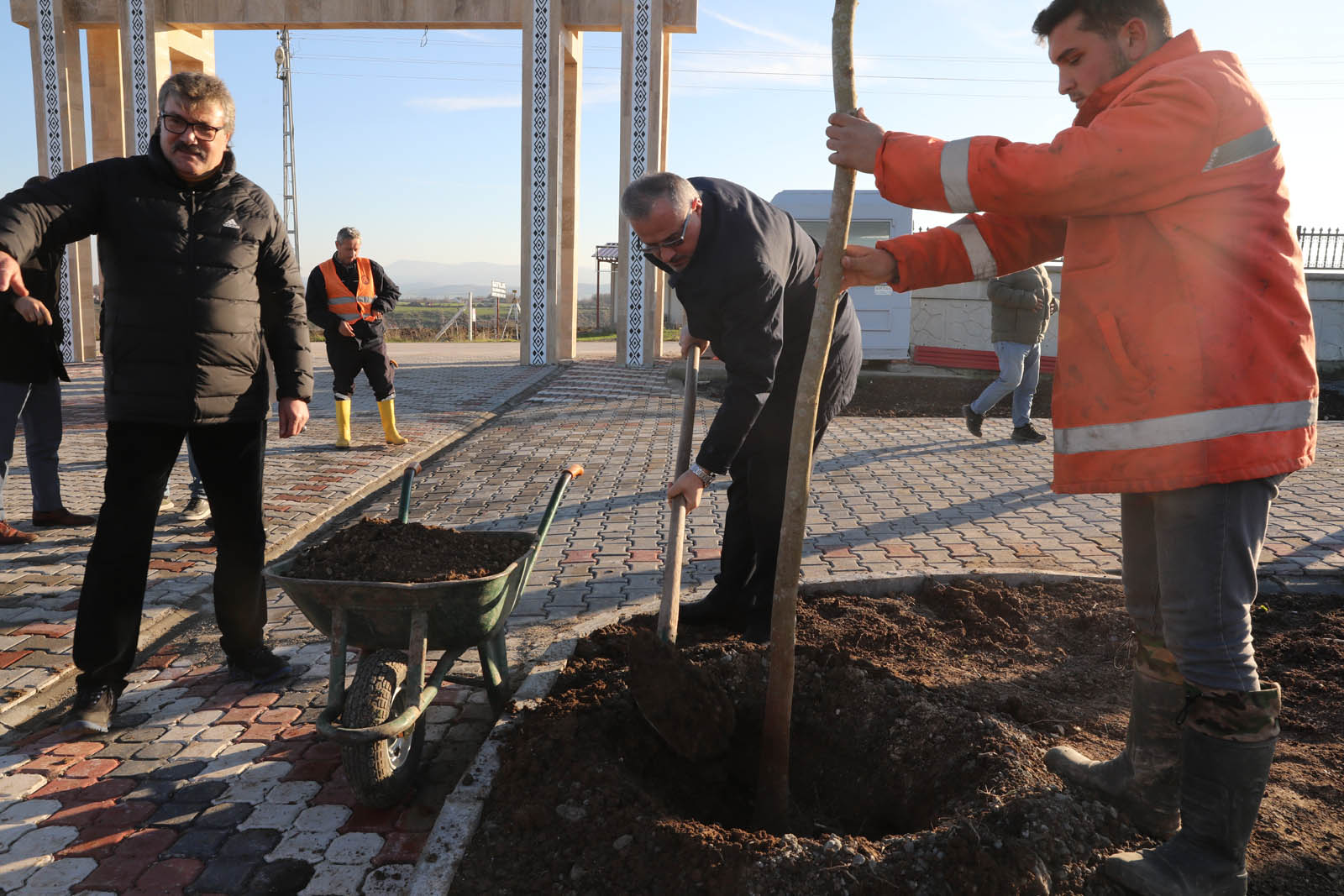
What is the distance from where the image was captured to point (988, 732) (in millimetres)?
2730

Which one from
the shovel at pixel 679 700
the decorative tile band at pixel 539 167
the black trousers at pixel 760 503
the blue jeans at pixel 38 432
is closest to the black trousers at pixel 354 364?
the blue jeans at pixel 38 432

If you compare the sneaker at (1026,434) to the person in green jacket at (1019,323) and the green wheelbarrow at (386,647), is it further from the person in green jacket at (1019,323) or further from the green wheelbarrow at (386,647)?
the green wheelbarrow at (386,647)

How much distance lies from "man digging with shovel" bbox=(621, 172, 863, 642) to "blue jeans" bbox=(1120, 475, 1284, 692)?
4.61 ft

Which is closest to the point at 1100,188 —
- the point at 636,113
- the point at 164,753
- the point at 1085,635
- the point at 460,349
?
the point at 1085,635

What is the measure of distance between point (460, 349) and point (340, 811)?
2191cm

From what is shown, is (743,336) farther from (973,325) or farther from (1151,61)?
(973,325)

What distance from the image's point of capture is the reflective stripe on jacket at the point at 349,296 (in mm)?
8602

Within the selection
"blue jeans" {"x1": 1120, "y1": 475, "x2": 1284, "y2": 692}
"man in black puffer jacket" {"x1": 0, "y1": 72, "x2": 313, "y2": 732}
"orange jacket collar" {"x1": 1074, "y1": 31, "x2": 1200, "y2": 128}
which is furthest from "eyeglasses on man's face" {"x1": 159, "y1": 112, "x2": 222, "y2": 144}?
"blue jeans" {"x1": 1120, "y1": 475, "x2": 1284, "y2": 692}

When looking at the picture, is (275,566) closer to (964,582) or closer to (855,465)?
(964,582)

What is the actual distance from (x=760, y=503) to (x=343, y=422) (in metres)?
6.12

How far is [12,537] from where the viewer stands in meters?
5.54

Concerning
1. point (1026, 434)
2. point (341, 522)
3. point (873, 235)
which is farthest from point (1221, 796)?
point (873, 235)

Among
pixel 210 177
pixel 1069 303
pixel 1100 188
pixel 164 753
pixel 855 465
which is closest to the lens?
pixel 1100 188

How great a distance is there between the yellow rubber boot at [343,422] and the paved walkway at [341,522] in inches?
10.6
